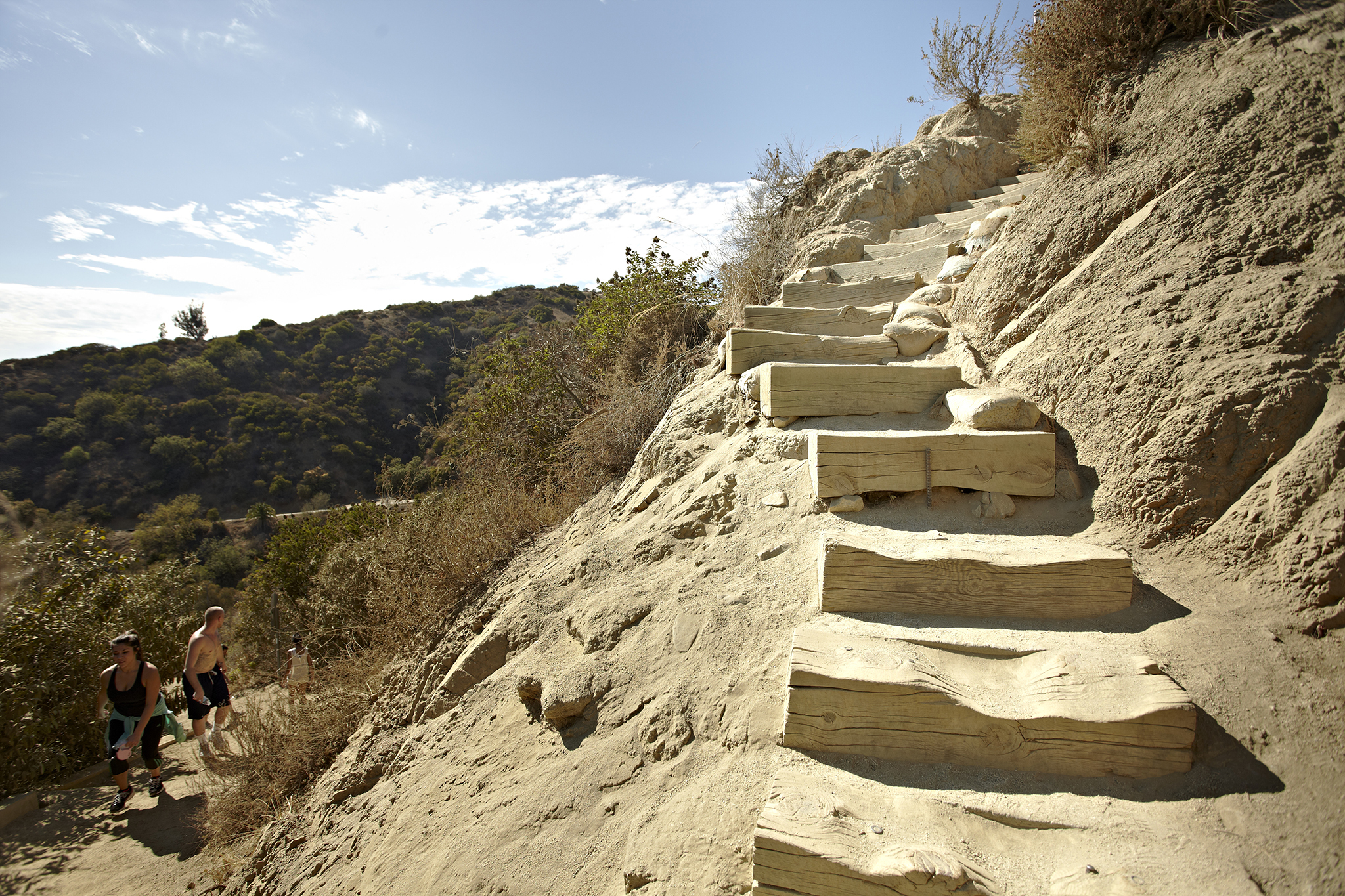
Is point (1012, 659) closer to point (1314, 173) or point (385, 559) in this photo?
point (1314, 173)

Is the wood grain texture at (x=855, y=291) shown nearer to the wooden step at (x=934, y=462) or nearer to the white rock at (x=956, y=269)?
the white rock at (x=956, y=269)

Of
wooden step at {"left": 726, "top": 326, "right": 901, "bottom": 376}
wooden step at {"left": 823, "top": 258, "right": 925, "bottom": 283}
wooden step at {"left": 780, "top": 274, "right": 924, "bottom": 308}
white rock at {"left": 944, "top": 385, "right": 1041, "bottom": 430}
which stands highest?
wooden step at {"left": 823, "top": 258, "right": 925, "bottom": 283}

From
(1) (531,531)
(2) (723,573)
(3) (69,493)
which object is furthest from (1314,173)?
(3) (69,493)

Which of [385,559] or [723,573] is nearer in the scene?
[723,573]

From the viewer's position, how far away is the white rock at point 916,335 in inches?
149

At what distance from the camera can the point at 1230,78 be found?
2.69m

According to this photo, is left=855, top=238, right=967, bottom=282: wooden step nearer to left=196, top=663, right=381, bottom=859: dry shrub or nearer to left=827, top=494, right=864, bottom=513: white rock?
left=827, top=494, right=864, bottom=513: white rock

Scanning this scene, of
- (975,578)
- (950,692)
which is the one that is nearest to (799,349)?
(975,578)

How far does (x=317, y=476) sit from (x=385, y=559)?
2294 cm

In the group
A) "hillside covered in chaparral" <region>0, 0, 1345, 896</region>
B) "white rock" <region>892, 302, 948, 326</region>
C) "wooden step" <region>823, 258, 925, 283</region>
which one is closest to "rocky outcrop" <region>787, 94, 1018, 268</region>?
"wooden step" <region>823, 258, 925, 283</region>

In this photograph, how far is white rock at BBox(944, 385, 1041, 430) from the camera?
9.21 ft

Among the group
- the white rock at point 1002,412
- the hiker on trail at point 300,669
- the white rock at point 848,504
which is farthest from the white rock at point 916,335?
the hiker on trail at point 300,669

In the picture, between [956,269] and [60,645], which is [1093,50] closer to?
[956,269]

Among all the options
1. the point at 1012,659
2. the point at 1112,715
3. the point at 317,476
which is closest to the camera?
the point at 1112,715
